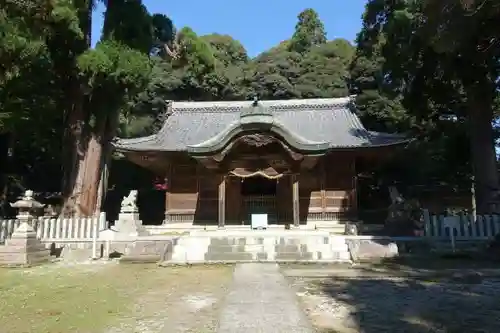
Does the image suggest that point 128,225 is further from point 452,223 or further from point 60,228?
point 452,223

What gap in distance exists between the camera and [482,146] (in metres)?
12.3

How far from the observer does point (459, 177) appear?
2017 centimetres

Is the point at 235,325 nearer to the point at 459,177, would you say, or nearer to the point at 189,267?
the point at 189,267

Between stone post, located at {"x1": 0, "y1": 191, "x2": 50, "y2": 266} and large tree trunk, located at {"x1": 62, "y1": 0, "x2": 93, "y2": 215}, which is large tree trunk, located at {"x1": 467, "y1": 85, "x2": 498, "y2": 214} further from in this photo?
large tree trunk, located at {"x1": 62, "y1": 0, "x2": 93, "y2": 215}

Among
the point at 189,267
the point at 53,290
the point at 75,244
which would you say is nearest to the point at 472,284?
the point at 189,267

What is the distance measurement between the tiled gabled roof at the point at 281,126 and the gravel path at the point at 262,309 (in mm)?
8744

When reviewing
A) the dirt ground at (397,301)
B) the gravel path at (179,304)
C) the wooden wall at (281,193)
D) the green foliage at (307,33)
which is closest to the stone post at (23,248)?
the gravel path at (179,304)

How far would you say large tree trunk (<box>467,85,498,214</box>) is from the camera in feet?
39.5

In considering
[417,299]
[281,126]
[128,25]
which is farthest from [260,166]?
[417,299]

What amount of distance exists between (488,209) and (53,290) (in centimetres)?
1100

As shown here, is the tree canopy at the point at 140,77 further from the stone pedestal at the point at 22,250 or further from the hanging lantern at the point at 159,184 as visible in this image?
the hanging lantern at the point at 159,184

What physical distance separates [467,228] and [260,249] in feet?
18.0

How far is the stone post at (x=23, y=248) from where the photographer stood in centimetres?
870

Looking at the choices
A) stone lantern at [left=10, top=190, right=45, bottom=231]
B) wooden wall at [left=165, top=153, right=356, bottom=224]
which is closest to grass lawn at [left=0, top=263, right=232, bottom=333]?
stone lantern at [left=10, top=190, right=45, bottom=231]
